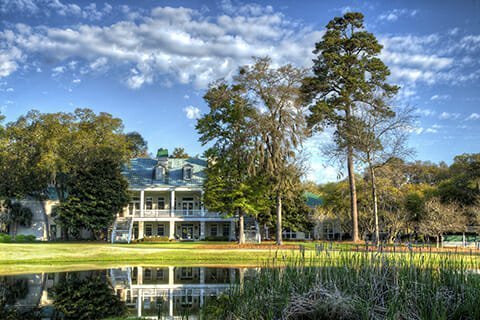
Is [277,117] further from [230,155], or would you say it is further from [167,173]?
[167,173]

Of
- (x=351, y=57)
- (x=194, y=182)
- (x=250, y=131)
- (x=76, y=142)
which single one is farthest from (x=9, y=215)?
(x=351, y=57)

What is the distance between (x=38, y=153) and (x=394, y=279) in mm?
37865

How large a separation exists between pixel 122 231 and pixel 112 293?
28862mm

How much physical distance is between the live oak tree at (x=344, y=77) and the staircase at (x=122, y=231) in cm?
1905

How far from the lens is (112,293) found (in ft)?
45.2

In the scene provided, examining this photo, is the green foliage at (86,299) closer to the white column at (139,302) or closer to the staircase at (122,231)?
the white column at (139,302)

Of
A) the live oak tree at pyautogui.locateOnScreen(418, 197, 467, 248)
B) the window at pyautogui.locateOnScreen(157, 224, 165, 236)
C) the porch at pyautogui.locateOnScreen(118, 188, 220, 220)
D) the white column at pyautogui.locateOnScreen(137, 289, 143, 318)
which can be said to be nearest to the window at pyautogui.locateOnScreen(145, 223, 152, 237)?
the window at pyautogui.locateOnScreen(157, 224, 165, 236)

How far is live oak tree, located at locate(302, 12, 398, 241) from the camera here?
120 ft

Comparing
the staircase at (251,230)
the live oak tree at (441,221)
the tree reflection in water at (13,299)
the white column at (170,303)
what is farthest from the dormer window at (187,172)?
the white column at (170,303)

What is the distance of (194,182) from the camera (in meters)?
Answer: 47.5

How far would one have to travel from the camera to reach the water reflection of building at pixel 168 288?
35.6 feet

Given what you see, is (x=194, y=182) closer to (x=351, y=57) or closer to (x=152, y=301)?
(x=351, y=57)

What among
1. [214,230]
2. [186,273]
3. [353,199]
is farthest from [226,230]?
[186,273]

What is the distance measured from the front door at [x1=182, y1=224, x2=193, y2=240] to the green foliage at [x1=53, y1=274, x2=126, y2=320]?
102 ft
